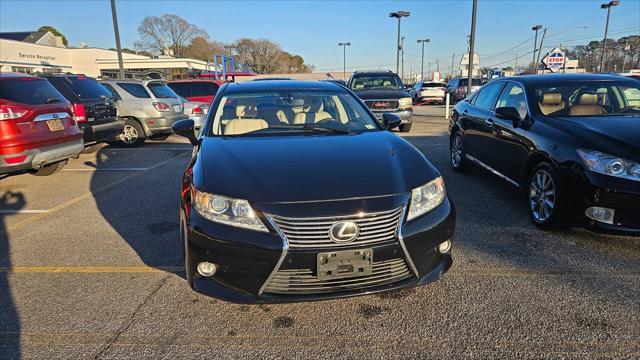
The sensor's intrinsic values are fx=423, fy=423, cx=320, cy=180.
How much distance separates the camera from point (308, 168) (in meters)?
2.79

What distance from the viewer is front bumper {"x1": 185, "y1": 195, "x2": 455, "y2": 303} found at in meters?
2.40

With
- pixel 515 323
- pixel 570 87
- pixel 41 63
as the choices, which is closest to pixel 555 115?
pixel 570 87

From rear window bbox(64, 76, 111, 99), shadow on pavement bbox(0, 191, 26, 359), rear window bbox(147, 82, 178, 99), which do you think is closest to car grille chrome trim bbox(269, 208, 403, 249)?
shadow on pavement bbox(0, 191, 26, 359)

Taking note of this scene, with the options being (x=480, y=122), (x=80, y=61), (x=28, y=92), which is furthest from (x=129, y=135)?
(x=80, y=61)

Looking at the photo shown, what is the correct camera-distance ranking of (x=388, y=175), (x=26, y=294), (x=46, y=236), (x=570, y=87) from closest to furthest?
(x=388, y=175) < (x=26, y=294) < (x=46, y=236) < (x=570, y=87)

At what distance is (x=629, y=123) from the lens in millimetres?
4156

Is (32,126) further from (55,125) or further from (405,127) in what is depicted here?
(405,127)

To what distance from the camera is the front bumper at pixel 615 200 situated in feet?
11.3

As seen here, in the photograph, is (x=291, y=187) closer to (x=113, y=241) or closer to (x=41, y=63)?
(x=113, y=241)

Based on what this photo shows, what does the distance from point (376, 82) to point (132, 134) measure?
7272 mm

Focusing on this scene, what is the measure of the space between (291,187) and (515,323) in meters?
1.67

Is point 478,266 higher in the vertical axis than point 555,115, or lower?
lower

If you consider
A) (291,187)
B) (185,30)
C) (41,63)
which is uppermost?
(185,30)

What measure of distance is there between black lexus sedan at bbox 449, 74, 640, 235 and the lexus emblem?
2455 mm
